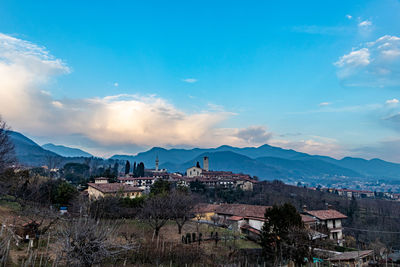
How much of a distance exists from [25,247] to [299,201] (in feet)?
210

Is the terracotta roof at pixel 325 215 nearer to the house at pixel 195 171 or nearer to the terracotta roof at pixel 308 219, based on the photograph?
the terracotta roof at pixel 308 219

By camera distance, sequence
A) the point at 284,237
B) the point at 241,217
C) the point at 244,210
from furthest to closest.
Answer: the point at 244,210, the point at 241,217, the point at 284,237

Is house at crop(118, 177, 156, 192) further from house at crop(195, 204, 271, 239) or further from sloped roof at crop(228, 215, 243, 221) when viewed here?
sloped roof at crop(228, 215, 243, 221)

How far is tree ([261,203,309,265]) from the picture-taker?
17.0 m

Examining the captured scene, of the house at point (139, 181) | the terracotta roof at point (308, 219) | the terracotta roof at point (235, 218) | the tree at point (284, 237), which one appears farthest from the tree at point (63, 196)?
the house at point (139, 181)

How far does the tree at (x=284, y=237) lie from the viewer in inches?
668

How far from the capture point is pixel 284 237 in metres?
19.2

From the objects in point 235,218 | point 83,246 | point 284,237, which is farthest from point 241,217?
point 83,246

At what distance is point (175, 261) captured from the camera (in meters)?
15.1

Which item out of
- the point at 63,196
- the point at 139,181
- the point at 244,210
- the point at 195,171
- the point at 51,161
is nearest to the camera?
the point at 63,196

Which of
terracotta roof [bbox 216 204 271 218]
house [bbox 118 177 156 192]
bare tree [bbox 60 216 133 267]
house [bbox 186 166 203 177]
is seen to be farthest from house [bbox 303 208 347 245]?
house [bbox 186 166 203 177]

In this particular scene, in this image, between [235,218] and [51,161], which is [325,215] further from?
[51,161]

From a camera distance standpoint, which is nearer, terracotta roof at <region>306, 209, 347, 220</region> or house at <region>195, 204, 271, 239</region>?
house at <region>195, 204, 271, 239</region>

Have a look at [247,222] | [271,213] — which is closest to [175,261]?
[271,213]
